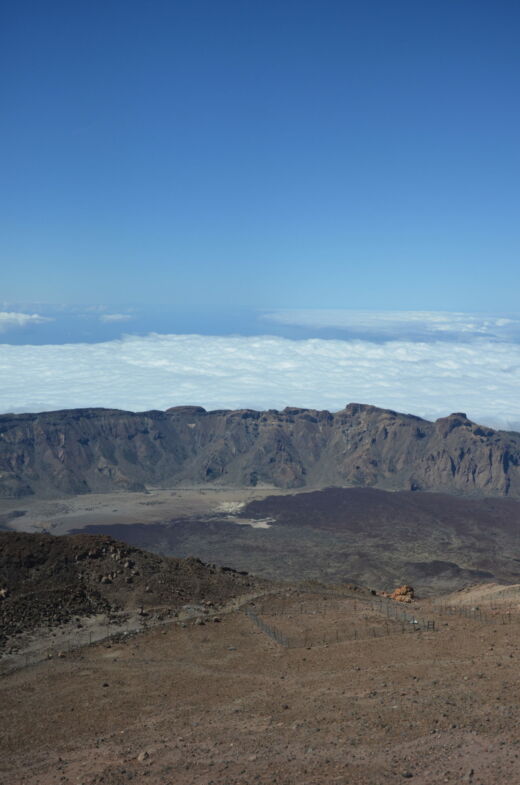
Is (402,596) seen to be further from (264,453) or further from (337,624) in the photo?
(264,453)

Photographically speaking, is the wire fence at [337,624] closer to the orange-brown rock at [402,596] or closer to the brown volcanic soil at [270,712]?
the brown volcanic soil at [270,712]

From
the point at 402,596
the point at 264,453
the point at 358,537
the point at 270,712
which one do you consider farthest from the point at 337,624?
the point at 264,453

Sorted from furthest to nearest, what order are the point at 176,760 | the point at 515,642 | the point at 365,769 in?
1. the point at 515,642
2. the point at 176,760
3. the point at 365,769

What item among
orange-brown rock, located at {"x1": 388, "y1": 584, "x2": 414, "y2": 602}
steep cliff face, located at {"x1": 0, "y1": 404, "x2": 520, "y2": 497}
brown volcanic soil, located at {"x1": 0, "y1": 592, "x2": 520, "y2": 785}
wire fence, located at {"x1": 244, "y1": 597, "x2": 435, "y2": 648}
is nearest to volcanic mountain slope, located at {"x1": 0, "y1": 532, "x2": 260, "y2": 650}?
wire fence, located at {"x1": 244, "y1": 597, "x2": 435, "y2": 648}

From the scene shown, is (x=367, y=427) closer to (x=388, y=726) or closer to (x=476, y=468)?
(x=476, y=468)

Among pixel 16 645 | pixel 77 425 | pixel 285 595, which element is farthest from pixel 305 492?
pixel 16 645
